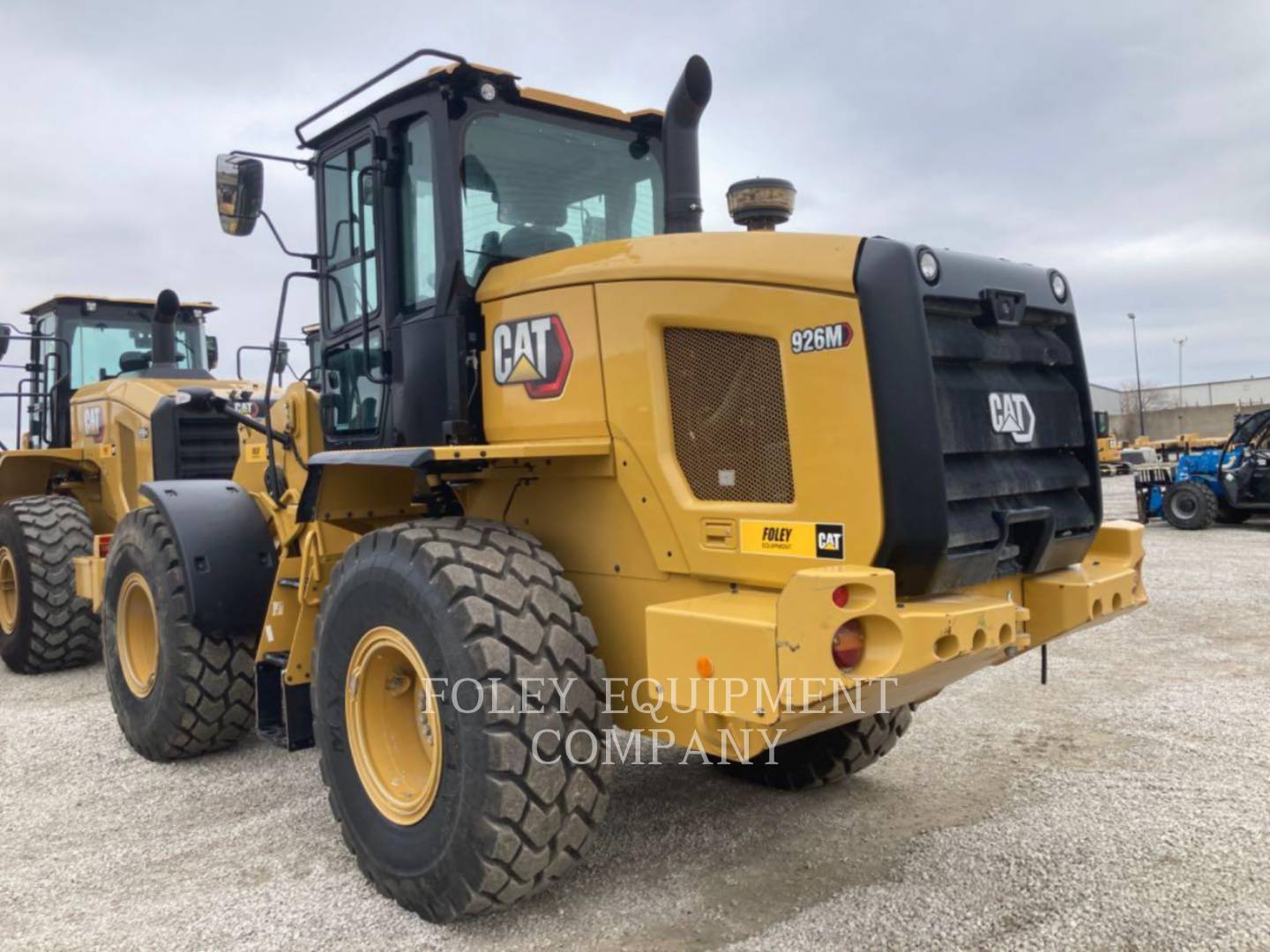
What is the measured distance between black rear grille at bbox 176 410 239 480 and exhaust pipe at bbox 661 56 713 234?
5.04 meters

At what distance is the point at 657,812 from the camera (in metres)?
4.48

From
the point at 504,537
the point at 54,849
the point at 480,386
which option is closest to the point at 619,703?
the point at 504,537

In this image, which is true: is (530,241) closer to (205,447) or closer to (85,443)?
(205,447)

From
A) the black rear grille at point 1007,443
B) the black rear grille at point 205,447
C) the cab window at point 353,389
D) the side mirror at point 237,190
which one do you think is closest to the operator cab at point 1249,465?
the black rear grille at point 1007,443

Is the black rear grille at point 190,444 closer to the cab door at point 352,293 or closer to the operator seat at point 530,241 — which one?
the cab door at point 352,293

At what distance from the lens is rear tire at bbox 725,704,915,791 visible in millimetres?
4621

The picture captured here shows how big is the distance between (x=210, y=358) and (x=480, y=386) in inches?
283

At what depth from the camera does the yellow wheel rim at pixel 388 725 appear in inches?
149

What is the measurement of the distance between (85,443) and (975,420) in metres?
8.15

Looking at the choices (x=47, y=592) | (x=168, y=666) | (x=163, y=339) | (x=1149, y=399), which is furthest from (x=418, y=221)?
(x=1149, y=399)

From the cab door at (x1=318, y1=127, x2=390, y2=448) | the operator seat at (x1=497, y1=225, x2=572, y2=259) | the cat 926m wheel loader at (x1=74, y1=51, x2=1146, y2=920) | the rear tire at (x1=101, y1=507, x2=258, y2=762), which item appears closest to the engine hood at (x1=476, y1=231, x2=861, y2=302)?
the cat 926m wheel loader at (x1=74, y1=51, x2=1146, y2=920)

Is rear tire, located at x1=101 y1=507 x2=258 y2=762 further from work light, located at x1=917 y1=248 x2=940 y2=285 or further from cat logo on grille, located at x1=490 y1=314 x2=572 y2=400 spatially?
work light, located at x1=917 y1=248 x2=940 y2=285

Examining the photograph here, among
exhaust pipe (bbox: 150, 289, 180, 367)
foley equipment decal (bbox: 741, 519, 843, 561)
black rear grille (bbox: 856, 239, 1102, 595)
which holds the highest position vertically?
exhaust pipe (bbox: 150, 289, 180, 367)

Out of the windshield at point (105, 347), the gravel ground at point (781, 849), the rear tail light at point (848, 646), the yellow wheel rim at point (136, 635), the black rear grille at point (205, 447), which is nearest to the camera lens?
the rear tail light at point (848, 646)
